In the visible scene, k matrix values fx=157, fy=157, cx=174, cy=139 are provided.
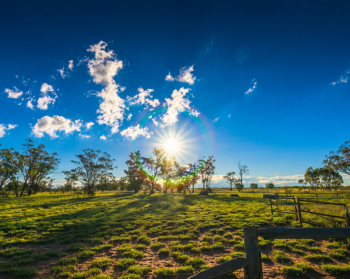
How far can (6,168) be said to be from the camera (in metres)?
53.7

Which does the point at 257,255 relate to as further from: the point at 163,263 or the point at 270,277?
the point at 163,263

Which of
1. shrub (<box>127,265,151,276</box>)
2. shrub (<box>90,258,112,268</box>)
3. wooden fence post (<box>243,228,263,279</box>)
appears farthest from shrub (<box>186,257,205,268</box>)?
wooden fence post (<box>243,228,263,279</box>)

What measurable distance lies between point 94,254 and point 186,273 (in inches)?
193

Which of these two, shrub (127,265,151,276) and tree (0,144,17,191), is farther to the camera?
tree (0,144,17,191)

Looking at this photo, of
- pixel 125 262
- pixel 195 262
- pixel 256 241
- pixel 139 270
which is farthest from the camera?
pixel 125 262

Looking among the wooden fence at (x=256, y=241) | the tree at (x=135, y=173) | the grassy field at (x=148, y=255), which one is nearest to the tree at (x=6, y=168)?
the tree at (x=135, y=173)

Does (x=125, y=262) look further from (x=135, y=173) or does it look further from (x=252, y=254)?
(x=135, y=173)

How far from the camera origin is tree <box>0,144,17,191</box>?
174 feet

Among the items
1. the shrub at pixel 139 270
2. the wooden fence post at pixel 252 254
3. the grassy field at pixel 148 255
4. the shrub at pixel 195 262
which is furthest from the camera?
the shrub at pixel 195 262

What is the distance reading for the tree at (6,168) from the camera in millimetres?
53031

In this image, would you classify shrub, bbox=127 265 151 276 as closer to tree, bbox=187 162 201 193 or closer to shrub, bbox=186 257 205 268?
shrub, bbox=186 257 205 268

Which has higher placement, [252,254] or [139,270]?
[252,254]

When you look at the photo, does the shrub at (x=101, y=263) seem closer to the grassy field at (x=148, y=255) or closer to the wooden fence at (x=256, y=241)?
the grassy field at (x=148, y=255)

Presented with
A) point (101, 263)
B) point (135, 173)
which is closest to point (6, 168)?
point (135, 173)
